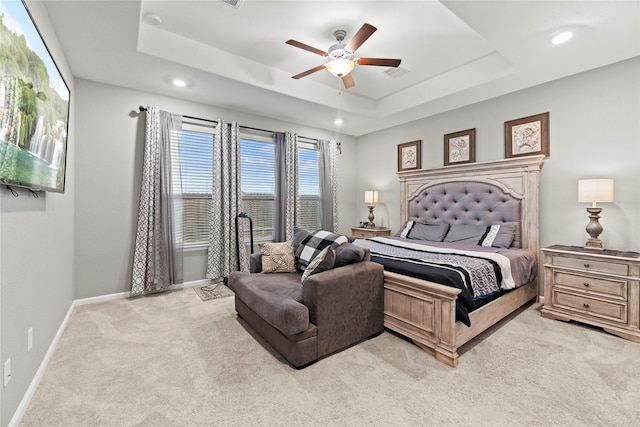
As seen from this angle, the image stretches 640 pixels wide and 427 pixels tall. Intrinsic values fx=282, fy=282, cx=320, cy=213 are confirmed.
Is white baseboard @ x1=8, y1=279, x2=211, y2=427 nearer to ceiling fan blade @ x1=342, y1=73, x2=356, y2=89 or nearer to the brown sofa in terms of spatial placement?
the brown sofa

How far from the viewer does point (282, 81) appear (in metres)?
3.50

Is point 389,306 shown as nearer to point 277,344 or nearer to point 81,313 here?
point 277,344

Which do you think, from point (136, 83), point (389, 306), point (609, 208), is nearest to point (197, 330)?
point (389, 306)

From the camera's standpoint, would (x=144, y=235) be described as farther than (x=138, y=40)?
Yes

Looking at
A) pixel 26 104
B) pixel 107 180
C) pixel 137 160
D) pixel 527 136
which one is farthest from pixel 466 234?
pixel 107 180

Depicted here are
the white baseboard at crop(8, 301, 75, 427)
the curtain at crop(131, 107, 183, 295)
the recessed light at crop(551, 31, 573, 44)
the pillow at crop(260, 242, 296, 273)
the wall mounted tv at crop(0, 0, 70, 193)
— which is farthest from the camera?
the curtain at crop(131, 107, 183, 295)

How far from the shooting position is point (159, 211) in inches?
139

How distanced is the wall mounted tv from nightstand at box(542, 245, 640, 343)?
4.11 metres

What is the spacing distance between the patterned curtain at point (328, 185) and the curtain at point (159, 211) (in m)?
2.33

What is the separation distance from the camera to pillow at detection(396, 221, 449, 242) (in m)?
3.82

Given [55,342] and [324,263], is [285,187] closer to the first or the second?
[324,263]

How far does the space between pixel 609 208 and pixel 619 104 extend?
105cm

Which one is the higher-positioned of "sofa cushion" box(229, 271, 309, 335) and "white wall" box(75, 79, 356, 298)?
"white wall" box(75, 79, 356, 298)

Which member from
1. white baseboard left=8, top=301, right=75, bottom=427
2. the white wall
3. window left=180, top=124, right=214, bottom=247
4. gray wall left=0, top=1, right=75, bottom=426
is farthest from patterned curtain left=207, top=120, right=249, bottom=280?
white baseboard left=8, top=301, right=75, bottom=427
